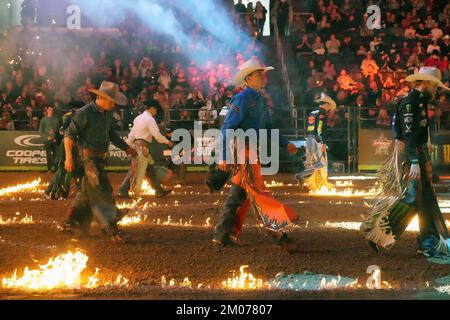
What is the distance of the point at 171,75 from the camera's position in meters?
23.6

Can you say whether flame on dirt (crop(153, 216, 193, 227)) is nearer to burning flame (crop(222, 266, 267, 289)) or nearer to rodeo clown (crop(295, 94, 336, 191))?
burning flame (crop(222, 266, 267, 289))

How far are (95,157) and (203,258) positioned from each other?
2050mm

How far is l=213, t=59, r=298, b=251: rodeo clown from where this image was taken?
8312 mm

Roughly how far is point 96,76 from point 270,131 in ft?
49.8

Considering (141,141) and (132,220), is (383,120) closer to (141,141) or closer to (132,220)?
(141,141)

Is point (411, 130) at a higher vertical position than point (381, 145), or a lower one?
higher

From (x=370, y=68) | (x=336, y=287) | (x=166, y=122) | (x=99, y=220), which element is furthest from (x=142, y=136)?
(x=370, y=68)

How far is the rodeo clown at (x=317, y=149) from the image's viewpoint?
15.4 m

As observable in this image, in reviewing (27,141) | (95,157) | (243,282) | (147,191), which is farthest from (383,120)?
(243,282)

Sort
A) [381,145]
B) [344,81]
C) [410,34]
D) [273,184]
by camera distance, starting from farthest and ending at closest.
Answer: [410,34], [344,81], [381,145], [273,184]

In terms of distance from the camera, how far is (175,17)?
87.1 feet

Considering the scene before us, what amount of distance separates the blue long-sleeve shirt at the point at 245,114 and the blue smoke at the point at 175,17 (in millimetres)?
17053

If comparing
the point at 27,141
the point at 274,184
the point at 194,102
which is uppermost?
the point at 194,102

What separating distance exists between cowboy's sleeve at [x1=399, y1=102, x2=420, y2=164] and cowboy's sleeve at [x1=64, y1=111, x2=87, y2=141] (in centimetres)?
377
